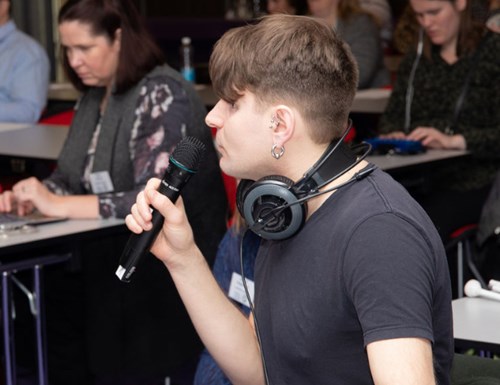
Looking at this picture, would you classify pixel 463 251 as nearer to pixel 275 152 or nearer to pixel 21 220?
pixel 21 220

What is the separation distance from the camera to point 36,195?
9.10ft

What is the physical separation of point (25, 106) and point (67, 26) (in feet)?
5.68

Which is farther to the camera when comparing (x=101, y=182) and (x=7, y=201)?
(x=101, y=182)

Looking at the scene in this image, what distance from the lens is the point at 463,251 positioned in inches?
133

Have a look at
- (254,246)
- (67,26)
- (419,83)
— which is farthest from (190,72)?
(254,246)

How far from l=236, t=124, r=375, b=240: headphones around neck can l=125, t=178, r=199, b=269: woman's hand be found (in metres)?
0.10

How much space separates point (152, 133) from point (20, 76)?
7.05 feet

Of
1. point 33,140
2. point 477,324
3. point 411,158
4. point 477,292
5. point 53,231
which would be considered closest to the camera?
point 477,324

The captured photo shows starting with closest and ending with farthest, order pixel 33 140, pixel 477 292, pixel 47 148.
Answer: pixel 477 292 → pixel 47 148 → pixel 33 140

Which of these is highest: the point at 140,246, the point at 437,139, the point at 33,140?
the point at 140,246

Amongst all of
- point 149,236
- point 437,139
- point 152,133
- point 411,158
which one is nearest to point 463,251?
point 411,158

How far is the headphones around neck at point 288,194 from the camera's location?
1.35 metres

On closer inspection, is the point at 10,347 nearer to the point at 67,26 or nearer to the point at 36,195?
the point at 36,195

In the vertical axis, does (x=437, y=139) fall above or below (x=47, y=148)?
above
